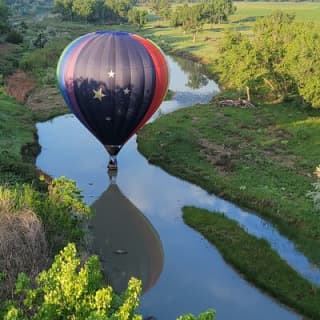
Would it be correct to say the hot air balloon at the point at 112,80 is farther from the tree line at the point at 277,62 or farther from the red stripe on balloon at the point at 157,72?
the tree line at the point at 277,62

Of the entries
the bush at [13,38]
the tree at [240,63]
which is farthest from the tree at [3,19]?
the tree at [240,63]

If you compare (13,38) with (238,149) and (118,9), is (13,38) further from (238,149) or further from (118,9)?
(238,149)

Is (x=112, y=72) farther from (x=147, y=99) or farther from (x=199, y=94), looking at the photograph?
(x=199, y=94)

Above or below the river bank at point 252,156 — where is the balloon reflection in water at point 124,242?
below

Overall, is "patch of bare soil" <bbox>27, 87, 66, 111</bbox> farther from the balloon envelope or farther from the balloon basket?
the balloon envelope

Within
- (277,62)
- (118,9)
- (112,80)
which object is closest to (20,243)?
(112,80)

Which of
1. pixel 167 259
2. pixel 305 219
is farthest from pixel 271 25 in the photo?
pixel 167 259
